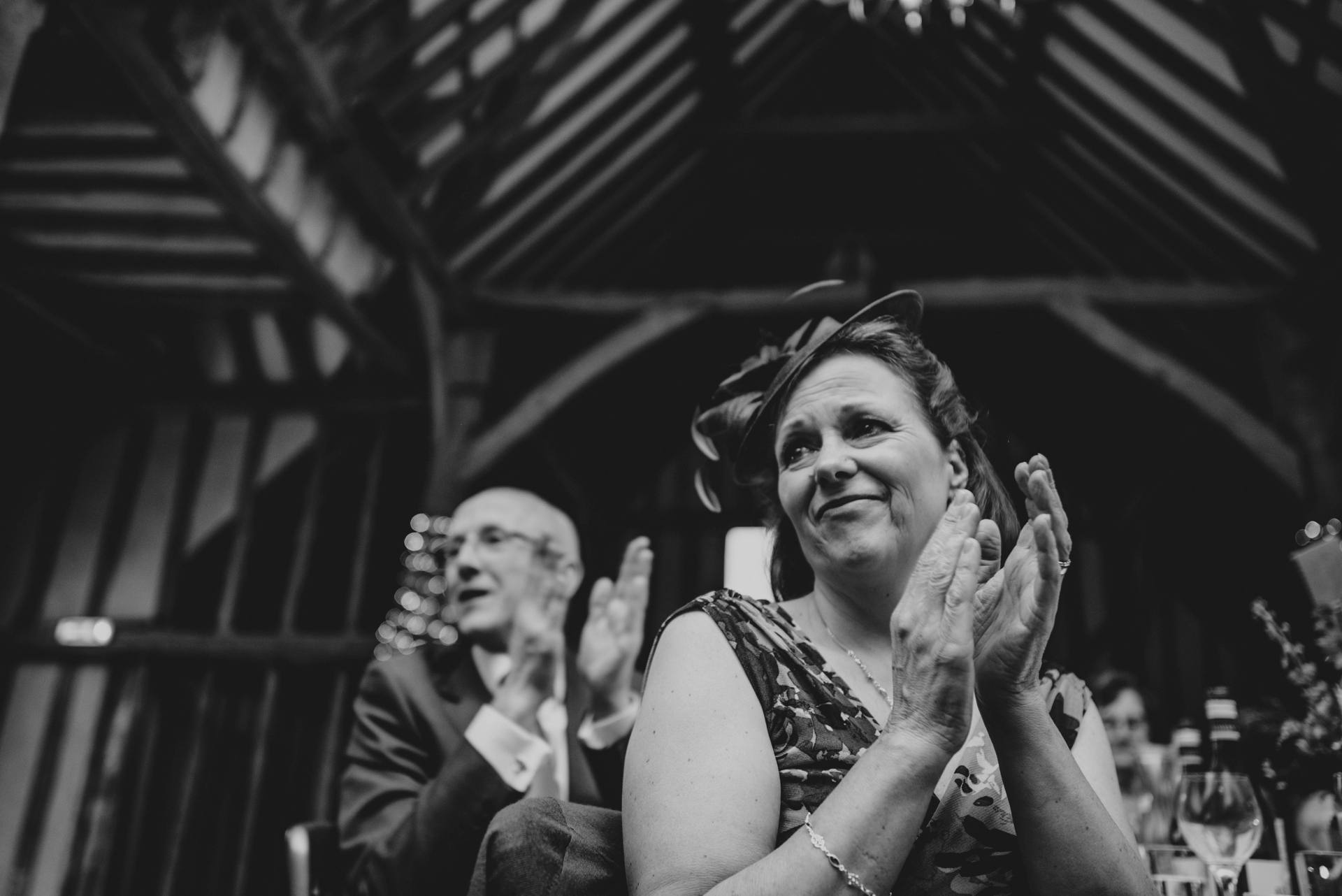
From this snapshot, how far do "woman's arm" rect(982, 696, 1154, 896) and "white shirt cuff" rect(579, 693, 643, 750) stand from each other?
1036mm

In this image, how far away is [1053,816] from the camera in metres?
1.10

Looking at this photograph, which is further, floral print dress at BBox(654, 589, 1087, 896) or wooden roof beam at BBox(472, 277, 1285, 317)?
wooden roof beam at BBox(472, 277, 1285, 317)

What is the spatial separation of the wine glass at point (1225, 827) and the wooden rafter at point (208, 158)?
2949mm

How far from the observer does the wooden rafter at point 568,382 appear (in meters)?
4.92

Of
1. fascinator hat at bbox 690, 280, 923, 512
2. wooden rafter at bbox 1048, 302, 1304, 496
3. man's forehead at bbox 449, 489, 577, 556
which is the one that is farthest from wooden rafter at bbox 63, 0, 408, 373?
wooden rafter at bbox 1048, 302, 1304, 496

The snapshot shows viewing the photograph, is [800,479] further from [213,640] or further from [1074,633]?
[1074,633]

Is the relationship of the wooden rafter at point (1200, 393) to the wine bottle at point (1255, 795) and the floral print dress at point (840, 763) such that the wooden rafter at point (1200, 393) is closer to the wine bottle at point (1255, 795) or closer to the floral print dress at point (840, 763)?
the wine bottle at point (1255, 795)

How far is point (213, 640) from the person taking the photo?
475 centimetres

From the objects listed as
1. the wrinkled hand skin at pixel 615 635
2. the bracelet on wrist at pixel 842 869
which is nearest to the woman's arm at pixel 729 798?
the bracelet on wrist at pixel 842 869

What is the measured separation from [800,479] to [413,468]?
4.72 meters

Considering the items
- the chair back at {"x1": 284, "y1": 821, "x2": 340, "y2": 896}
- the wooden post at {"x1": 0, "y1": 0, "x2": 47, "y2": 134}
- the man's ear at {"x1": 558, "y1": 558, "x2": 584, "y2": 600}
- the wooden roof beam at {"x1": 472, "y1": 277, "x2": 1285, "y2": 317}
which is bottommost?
the chair back at {"x1": 284, "y1": 821, "x2": 340, "y2": 896}

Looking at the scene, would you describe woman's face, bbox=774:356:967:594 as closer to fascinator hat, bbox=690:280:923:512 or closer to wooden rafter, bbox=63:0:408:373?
fascinator hat, bbox=690:280:923:512

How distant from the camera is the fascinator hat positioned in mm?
1520

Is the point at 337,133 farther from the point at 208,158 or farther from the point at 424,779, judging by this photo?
the point at 424,779
